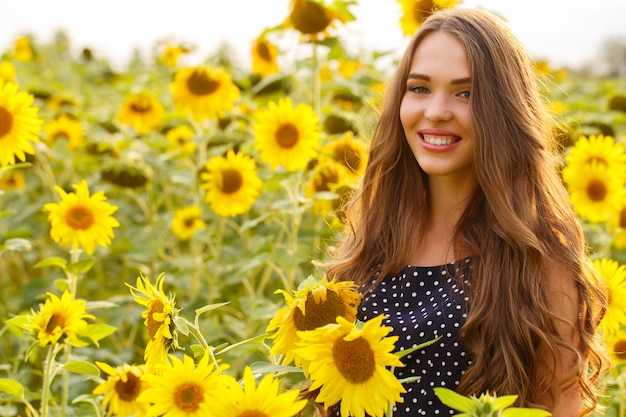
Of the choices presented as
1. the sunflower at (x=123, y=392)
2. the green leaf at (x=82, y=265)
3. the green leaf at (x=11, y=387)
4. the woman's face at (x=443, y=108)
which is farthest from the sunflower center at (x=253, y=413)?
the green leaf at (x=82, y=265)

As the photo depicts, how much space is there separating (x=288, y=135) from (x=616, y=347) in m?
1.07

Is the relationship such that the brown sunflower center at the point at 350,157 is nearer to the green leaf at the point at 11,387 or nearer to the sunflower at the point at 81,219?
the sunflower at the point at 81,219

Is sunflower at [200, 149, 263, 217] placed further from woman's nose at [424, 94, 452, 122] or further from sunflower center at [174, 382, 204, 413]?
sunflower center at [174, 382, 204, 413]

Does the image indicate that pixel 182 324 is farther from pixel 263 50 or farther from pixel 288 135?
pixel 263 50

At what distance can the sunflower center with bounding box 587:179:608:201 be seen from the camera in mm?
2586

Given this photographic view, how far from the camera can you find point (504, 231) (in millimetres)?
1745

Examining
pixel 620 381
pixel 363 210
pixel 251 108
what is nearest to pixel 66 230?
pixel 363 210

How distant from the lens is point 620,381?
2.11m

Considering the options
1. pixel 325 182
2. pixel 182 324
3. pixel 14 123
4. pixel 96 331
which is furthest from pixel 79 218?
pixel 182 324

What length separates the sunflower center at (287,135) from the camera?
2578 millimetres

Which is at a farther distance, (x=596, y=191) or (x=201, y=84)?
(x=201, y=84)

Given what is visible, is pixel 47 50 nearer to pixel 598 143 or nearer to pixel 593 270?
pixel 598 143

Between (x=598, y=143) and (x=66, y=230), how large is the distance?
1.52 meters

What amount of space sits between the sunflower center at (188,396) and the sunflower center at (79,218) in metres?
1.20
